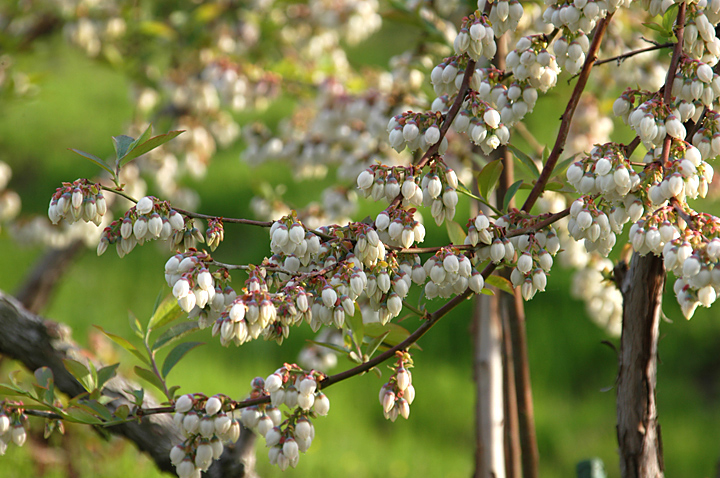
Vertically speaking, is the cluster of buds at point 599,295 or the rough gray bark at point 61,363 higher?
the cluster of buds at point 599,295

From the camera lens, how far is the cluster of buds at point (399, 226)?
3.43 feet

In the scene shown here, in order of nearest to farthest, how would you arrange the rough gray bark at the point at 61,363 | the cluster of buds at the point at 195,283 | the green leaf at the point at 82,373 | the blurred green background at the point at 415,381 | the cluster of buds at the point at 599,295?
the cluster of buds at the point at 195,283 < the green leaf at the point at 82,373 < the rough gray bark at the point at 61,363 < the cluster of buds at the point at 599,295 < the blurred green background at the point at 415,381

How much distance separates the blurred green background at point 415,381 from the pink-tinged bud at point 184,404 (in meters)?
1.41

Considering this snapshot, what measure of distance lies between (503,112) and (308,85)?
72.1 inches

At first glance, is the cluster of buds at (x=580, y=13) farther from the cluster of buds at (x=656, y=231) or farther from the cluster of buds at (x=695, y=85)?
the cluster of buds at (x=656, y=231)

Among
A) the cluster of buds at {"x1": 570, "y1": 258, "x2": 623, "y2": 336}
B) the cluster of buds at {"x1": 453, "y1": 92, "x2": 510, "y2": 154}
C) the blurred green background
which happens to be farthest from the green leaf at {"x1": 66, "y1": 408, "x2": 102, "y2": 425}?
the cluster of buds at {"x1": 570, "y1": 258, "x2": 623, "y2": 336}

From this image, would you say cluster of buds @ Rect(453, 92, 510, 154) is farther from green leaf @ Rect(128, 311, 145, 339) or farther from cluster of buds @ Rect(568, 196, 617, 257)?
green leaf @ Rect(128, 311, 145, 339)

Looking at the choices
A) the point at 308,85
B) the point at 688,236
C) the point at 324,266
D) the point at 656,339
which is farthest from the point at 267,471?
the point at 688,236

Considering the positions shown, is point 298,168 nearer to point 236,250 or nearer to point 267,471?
point 267,471

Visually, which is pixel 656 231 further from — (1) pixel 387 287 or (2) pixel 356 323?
(2) pixel 356 323

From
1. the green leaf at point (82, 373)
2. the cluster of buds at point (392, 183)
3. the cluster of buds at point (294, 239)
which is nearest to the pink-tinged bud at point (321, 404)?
the cluster of buds at point (294, 239)

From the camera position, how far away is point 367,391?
4.19 meters

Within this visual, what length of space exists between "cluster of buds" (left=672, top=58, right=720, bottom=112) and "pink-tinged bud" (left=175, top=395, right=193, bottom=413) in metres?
0.91

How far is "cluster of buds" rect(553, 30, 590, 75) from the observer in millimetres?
1124
